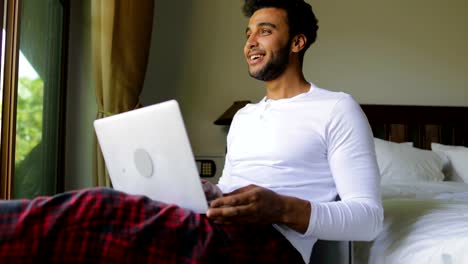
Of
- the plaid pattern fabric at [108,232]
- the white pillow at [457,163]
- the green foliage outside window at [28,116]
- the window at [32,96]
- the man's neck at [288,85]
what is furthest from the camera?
the white pillow at [457,163]

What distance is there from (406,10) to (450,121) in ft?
2.24

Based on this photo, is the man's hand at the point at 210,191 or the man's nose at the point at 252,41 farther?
the man's nose at the point at 252,41

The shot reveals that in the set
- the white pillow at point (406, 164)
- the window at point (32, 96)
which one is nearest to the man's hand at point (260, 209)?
the window at point (32, 96)

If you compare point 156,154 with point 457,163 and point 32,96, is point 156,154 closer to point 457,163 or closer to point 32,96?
point 32,96

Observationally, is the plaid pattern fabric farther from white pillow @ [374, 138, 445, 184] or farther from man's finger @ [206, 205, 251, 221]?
white pillow @ [374, 138, 445, 184]

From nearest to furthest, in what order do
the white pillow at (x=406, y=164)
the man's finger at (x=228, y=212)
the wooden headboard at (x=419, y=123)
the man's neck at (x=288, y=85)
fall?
the man's finger at (x=228, y=212)
the man's neck at (x=288, y=85)
the white pillow at (x=406, y=164)
the wooden headboard at (x=419, y=123)

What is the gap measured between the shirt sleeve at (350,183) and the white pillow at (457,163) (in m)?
1.46

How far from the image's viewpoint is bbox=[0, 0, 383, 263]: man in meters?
0.73

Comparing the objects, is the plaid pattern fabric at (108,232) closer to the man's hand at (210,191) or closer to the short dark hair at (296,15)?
the man's hand at (210,191)

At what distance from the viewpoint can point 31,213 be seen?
71 cm

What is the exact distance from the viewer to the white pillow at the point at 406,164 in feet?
7.00

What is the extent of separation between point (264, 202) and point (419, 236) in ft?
1.02

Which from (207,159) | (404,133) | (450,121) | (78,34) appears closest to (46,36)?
(78,34)

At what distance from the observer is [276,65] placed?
1.26 metres
